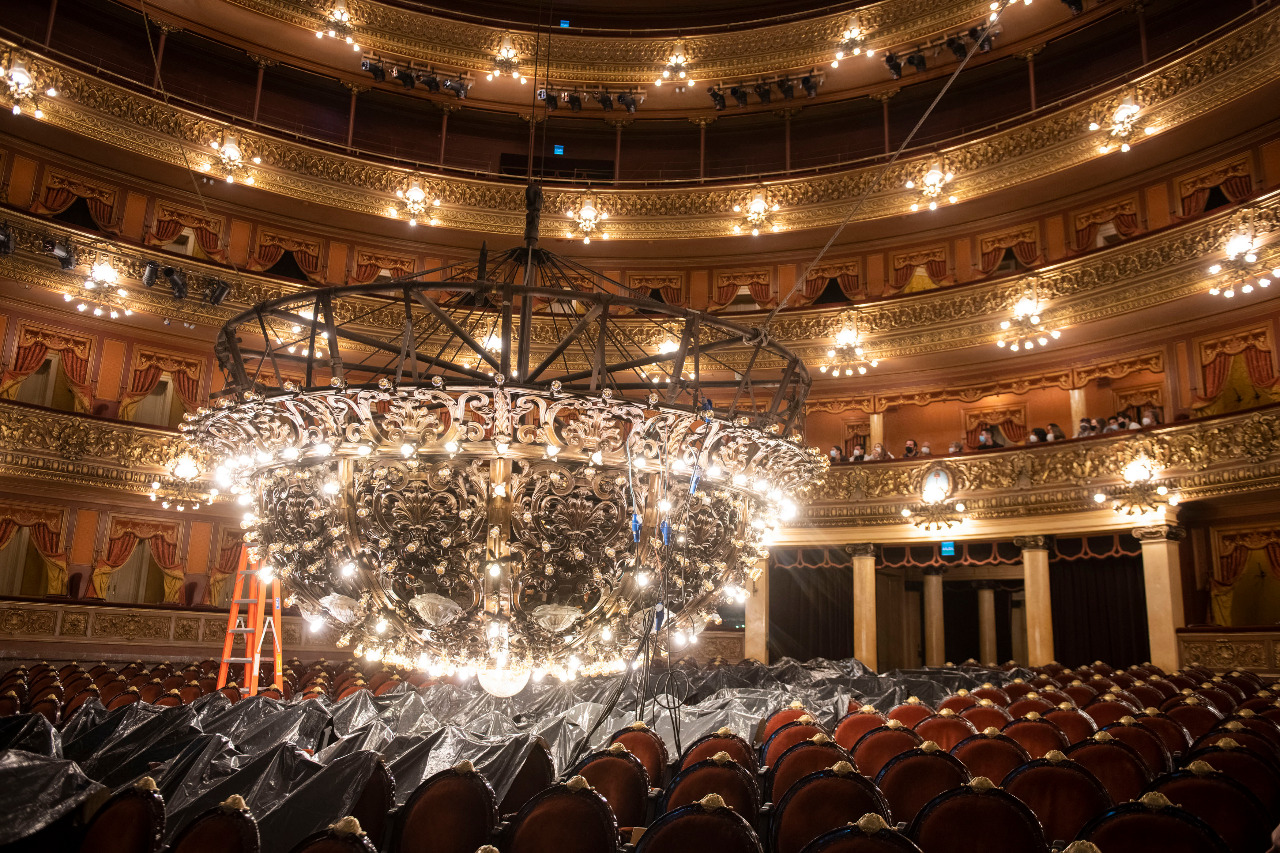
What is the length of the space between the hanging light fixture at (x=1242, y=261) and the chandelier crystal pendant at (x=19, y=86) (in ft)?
57.9

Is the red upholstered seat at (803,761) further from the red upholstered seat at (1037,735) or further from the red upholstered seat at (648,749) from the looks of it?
the red upholstered seat at (1037,735)

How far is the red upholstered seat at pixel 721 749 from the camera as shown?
14.2 feet

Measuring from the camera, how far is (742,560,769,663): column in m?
15.4

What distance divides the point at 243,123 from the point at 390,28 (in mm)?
3895

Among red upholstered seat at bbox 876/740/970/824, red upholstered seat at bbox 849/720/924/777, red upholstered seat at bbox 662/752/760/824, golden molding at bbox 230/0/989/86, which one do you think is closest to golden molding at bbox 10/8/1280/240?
golden molding at bbox 230/0/989/86

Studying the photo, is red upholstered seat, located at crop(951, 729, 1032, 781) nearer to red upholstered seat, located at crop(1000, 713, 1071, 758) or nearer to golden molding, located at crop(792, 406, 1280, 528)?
red upholstered seat, located at crop(1000, 713, 1071, 758)

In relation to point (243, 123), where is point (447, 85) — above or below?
above

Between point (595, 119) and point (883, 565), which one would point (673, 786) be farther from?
point (595, 119)

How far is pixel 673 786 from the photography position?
374cm

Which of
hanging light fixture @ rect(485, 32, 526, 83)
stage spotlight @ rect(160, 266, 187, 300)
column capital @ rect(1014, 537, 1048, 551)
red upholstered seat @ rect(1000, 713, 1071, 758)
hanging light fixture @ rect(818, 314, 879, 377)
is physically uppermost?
hanging light fixture @ rect(485, 32, 526, 83)

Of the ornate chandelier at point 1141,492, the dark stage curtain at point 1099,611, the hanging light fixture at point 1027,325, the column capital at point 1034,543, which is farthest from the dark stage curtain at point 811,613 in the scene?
→ the hanging light fixture at point 1027,325

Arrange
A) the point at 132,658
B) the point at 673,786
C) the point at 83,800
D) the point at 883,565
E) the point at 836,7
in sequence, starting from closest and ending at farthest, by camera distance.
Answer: the point at 83,800, the point at 673,786, the point at 132,658, the point at 883,565, the point at 836,7

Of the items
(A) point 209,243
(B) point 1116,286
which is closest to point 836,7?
(B) point 1116,286

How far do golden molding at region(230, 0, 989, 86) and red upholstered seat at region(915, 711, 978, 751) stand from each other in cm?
1509
